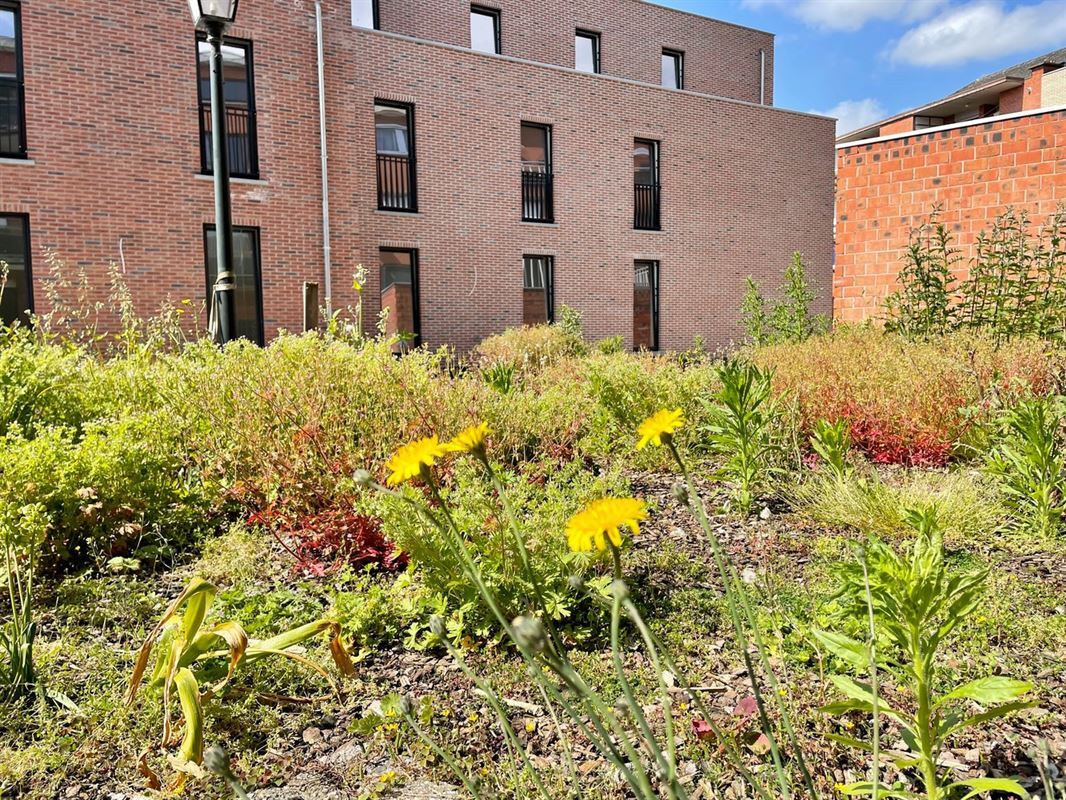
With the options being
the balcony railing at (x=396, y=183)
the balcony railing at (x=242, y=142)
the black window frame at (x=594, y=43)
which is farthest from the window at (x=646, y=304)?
the balcony railing at (x=242, y=142)

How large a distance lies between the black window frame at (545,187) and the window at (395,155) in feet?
8.66

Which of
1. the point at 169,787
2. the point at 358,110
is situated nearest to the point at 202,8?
the point at 169,787

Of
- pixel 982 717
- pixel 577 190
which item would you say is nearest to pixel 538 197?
pixel 577 190

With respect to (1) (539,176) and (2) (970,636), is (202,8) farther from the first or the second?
(1) (539,176)

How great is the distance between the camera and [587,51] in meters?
20.6

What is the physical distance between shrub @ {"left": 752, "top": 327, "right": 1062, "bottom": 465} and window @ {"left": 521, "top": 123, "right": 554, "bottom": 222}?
35.3 feet

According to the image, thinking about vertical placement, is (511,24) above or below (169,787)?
above

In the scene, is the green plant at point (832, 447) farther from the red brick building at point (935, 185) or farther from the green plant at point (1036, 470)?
the red brick building at point (935, 185)

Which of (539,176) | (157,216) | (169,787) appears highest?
(539,176)

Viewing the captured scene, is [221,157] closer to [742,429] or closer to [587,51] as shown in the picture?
[742,429]

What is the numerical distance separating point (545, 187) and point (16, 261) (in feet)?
32.3

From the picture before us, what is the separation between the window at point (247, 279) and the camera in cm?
1253

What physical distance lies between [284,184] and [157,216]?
207 centimetres

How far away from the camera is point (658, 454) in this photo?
4992 mm
